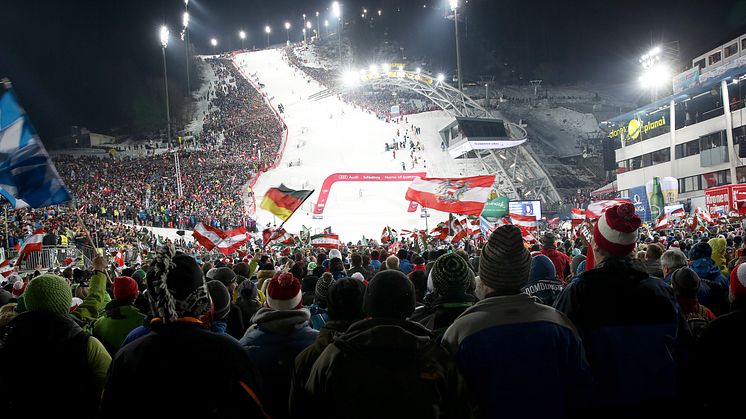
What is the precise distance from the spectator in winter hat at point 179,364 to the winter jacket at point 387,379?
1.08 ft

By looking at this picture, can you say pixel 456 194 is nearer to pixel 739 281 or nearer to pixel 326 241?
pixel 326 241

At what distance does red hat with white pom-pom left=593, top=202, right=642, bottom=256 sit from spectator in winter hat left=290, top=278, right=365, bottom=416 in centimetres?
138

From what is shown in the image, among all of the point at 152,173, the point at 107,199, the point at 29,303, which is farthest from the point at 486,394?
the point at 152,173

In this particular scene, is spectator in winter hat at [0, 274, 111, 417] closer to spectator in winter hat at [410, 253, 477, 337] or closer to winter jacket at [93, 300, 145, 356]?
winter jacket at [93, 300, 145, 356]

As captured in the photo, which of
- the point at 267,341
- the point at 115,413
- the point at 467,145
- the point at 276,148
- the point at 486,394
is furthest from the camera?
the point at 276,148

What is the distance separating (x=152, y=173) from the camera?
49.8 meters

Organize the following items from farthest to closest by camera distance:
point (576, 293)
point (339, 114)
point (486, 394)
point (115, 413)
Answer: point (339, 114) < point (576, 293) < point (486, 394) < point (115, 413)

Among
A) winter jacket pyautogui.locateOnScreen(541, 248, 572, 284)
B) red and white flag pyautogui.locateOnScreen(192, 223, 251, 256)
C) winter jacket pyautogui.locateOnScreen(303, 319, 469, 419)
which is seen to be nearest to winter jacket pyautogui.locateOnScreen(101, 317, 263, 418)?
winter jacket pyautogui.locateOnScreen(303, 319, 469, 419)

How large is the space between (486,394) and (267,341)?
1528 millimetres

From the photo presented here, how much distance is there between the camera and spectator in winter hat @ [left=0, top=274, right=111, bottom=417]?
2.72m

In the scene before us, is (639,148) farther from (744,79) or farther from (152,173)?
(152,173)

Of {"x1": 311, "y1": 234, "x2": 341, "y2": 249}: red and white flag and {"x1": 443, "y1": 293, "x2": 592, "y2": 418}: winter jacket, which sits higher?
{"x1": 443, "y1": 293, "x2": 592, "y2": 418}: winter jacket

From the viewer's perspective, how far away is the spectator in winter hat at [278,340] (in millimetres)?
3260

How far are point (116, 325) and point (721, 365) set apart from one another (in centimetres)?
424
